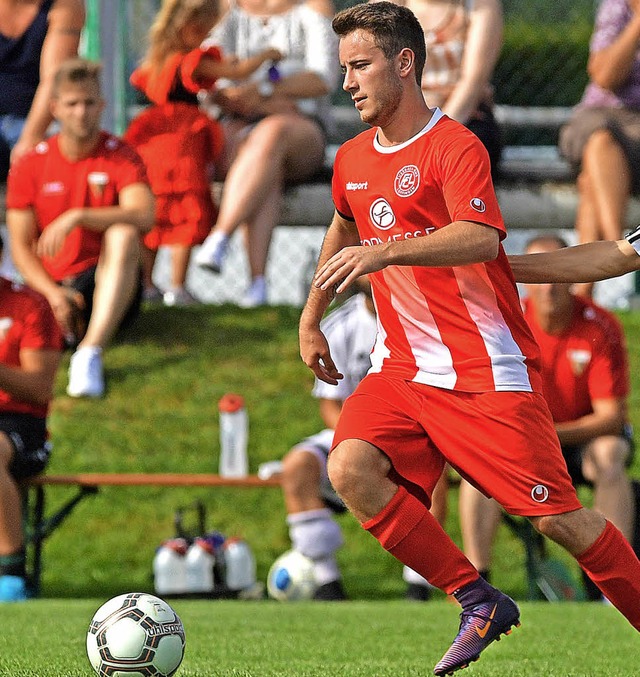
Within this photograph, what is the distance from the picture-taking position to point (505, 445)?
4246 millimetres

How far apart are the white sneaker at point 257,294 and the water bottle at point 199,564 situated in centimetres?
287

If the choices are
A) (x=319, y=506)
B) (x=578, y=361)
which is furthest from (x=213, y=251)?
(x=578, y=361)

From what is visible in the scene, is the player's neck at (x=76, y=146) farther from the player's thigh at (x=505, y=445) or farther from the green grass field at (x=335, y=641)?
the player's thigh at (x=505, y=445)

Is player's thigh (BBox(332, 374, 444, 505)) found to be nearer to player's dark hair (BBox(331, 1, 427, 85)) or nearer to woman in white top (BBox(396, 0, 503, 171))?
player's dark hair (BBox(331, 1, 427, 85))

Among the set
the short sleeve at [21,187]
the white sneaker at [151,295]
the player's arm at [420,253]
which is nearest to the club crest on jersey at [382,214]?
the player's arm at [420,253]

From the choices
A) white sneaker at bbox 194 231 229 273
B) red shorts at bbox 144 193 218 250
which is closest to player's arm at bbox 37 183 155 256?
white sneaker at bbox 194 231 229 273

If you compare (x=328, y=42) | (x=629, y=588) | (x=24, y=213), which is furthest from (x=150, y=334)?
(x=629, y=588)

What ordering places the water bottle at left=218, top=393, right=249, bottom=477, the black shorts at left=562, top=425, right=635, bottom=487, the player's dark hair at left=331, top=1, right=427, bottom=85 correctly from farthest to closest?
the water bottle at left=218, top=393, right=249, bottom=477 → the black shorts at left=562, top=425, right=635, bottom=487 → the player's dark hair at left=331, top=1, right=427, bottom=85

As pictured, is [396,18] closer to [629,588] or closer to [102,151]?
[629,588]

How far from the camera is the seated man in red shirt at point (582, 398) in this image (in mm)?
7645

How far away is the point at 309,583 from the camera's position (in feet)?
26.1

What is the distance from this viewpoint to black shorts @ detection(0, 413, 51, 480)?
7.75 meters

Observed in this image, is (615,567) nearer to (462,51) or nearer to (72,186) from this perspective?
(462,51)

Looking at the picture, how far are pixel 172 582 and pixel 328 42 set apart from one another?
14.0 feet
